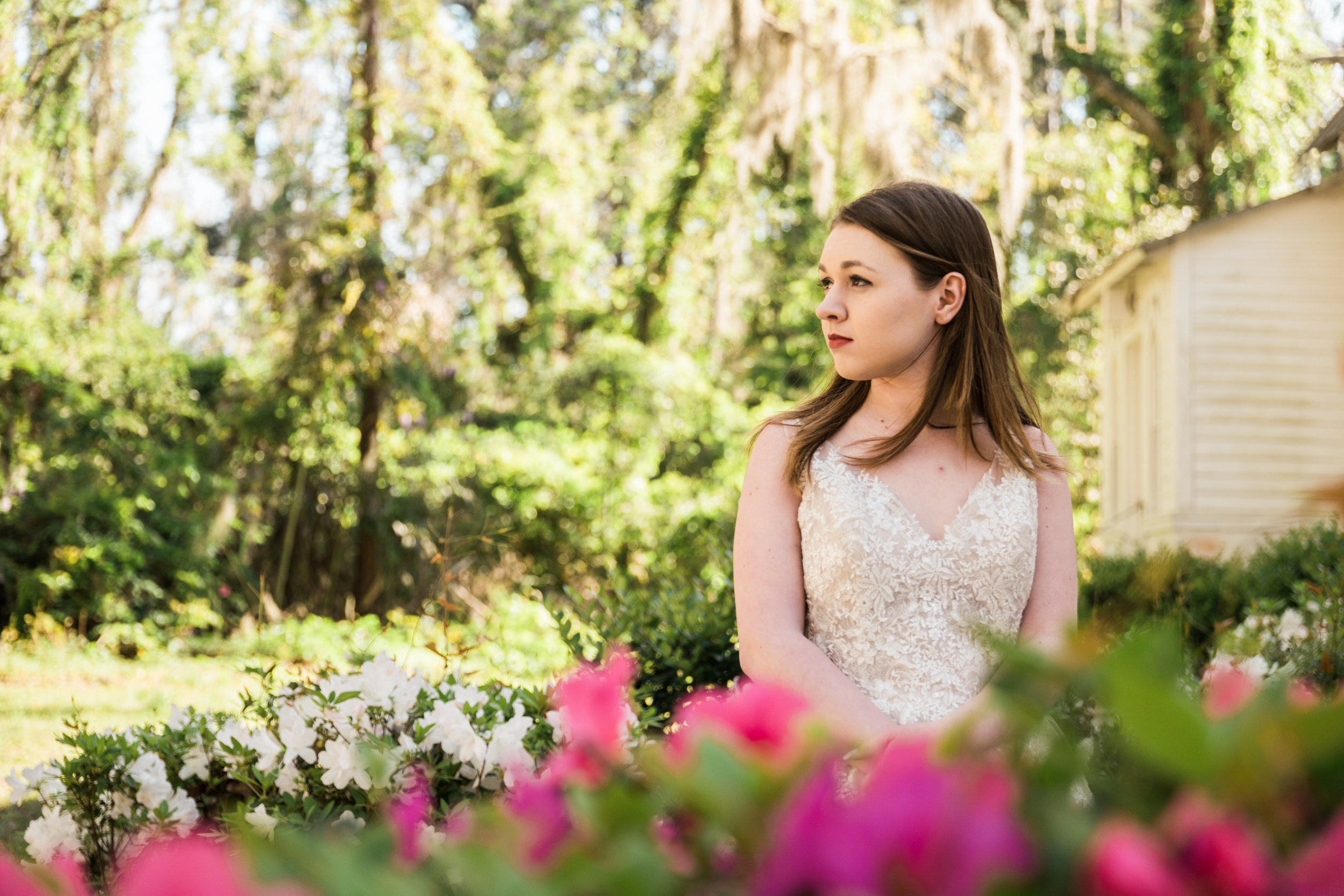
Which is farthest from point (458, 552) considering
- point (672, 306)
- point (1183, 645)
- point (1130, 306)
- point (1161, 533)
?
point (672, 306)

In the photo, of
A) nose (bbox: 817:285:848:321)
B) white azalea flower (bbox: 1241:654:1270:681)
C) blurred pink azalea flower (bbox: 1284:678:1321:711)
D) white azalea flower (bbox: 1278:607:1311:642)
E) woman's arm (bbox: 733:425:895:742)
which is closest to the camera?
blurred pink azalea flower (bbox: 1284:678:1321:711)

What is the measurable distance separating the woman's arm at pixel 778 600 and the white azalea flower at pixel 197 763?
138 cm

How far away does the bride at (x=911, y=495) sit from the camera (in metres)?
2.33

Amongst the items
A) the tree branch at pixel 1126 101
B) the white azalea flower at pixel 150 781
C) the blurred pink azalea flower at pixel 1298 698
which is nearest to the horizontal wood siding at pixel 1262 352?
the tree branch at pixel 1126 101

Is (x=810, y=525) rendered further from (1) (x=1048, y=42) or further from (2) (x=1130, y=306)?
(2) (x=1130, y=306)

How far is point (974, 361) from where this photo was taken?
98.7 inches

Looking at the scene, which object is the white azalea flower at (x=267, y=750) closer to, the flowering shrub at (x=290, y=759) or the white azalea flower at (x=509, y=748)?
the flowering shrub at (x=290, y=759)

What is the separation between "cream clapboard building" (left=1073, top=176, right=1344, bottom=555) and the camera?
10.3m

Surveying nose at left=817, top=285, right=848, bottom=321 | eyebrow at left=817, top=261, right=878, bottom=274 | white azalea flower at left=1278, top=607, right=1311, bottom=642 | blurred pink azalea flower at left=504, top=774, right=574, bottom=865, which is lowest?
white azalea flower at left=1278, top=607, right=1311, bottom=642

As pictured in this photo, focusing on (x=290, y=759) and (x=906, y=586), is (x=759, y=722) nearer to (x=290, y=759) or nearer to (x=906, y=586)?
(x=906, y=586)

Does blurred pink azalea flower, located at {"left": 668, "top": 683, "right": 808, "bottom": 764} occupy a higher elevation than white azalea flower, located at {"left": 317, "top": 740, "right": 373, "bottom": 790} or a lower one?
higher

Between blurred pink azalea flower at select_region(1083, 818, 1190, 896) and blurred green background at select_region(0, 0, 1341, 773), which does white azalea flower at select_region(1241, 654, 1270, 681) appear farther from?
blurred pink azalea flower at select_region(1083, 818, 1190, 896)

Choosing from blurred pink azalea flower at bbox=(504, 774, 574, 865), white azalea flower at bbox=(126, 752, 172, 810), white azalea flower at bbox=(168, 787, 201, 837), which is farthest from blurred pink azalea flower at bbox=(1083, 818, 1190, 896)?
white azalea flower at bbox=(126, 752, 172, 810)

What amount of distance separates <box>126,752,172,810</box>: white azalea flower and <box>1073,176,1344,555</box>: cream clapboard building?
9261 millimetres
